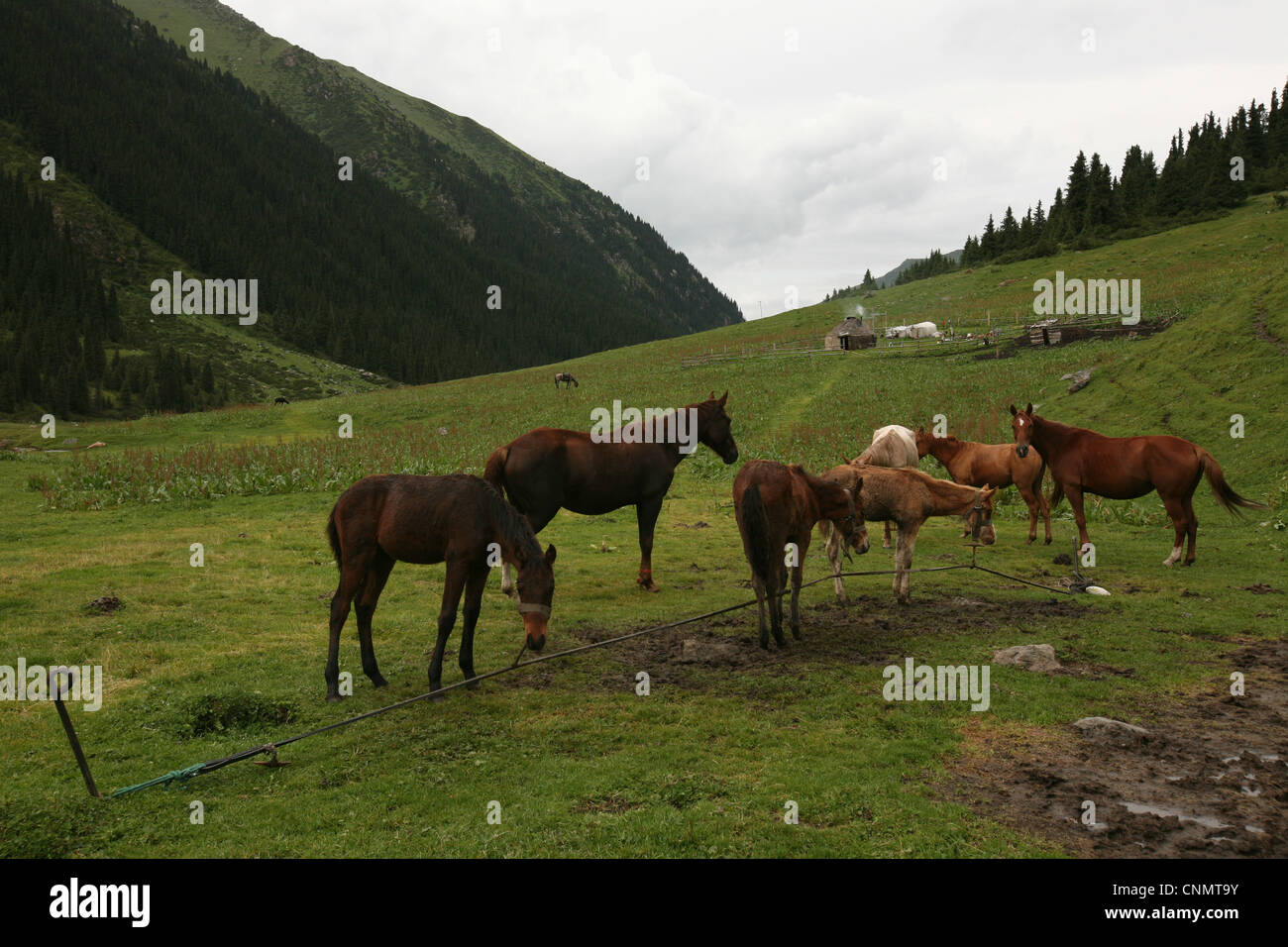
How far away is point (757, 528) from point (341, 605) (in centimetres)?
565

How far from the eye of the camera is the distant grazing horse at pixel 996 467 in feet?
59.3

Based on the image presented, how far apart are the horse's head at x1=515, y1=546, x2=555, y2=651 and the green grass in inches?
38.0

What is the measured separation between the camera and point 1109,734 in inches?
299

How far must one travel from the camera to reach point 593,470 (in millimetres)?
13969

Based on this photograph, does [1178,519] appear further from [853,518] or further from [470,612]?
[470,612]

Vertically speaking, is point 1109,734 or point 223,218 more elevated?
point 223,218

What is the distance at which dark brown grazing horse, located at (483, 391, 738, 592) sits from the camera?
13.4 m

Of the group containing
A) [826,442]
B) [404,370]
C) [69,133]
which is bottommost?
[826,442]

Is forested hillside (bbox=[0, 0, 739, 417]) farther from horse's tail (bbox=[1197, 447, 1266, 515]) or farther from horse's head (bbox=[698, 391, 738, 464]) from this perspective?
horse's tail (bbox=[1197, 447, 1266, 515])

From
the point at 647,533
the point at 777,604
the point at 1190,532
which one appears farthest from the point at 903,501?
the point at 1190,532
